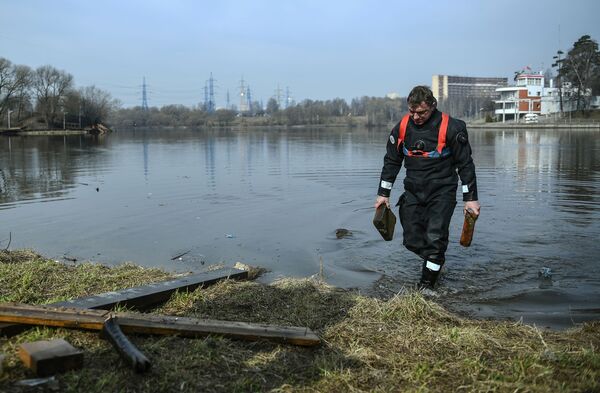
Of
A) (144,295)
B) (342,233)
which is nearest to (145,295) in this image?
(144,295)

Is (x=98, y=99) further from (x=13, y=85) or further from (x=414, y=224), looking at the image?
(x=414, y=224)

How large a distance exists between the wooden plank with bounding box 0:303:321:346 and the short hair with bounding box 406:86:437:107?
9.50 feet

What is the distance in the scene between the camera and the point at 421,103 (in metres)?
5.77

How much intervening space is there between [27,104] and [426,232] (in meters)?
112

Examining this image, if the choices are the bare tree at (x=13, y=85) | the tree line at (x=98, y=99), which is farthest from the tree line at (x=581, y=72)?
the bare tree at (x=13, y=85)

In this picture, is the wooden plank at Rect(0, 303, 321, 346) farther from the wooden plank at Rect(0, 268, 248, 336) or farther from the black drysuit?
the black drysuit

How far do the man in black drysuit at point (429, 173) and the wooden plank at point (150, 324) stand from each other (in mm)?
2578

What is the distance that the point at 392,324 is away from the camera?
4465 millimetres

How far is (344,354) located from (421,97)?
3030mm

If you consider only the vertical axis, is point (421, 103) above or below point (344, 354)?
above

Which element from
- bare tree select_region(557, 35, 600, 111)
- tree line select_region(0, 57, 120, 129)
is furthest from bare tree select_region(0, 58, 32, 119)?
bare tree select_region(557, 35, 600, 111)

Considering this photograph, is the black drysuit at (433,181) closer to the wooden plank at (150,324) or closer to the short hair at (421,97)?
the short hair at (421,97)

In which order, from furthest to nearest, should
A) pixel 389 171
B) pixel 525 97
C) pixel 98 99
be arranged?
pixel 98 99, pixel 525 97, pixel 389 171

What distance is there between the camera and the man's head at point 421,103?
5770 millimetres
